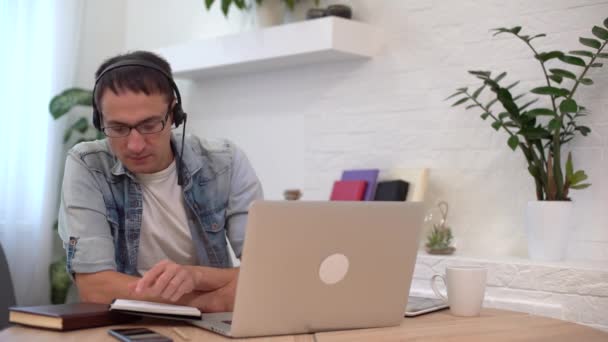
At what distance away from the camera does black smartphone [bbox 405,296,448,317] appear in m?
1.60

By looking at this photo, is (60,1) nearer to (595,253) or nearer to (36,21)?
(36,21)

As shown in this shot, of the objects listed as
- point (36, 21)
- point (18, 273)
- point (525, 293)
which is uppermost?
point (36, 21)

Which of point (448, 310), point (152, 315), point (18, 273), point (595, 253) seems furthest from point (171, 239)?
point (18, 273)

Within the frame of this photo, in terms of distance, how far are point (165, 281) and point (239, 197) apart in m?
0.60

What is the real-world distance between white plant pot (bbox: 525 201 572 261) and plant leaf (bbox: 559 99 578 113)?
33 centimetres

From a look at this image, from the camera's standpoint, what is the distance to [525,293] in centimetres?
258

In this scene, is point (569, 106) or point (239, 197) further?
point (569, 106)

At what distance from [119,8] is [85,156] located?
2906 mm

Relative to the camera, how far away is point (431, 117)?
316cm

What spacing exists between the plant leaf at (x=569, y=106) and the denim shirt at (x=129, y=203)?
1135 mm

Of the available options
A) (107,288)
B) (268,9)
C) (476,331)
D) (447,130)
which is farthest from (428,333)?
(268,9)

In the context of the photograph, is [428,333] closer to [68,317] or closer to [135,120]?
[68,317]

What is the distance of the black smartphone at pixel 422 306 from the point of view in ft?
5.25

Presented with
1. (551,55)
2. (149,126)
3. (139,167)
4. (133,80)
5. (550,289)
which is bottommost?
(550,289)
